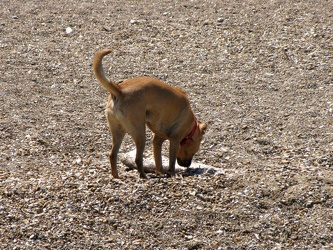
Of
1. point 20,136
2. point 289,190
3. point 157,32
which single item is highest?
point 157,32

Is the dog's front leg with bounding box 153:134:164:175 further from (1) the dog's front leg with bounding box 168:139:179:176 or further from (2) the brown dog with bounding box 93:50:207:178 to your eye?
(1) the dog's front leg with bounding box 168:139:179:176

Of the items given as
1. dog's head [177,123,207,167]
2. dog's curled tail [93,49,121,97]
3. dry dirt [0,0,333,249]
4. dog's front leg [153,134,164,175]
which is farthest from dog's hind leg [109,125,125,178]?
dog's head [177,123,207,167]

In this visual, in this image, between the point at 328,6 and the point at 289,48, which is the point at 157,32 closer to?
the point at 289,48

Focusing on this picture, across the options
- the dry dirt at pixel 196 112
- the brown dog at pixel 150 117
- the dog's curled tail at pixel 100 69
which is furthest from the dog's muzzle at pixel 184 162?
the dog's curled tail at pixel 100 69

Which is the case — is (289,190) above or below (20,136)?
below

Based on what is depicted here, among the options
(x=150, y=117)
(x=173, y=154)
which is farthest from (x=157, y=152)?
(x=150, y=117)

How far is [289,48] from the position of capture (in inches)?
478

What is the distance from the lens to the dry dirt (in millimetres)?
6113

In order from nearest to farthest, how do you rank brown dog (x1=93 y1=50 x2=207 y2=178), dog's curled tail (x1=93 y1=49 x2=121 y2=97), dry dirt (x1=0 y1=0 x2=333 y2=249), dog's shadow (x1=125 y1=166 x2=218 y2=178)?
dry dirt (x1=0 y1=0 x2=333 y2=249), dog's curled tail (x1=93 y1=49 x2=121 y2=97), brown dog (x1=93 y1=50 x2=207 y2=178), dog's shadow (x1=125 y1=166 x2=218 y2=178)

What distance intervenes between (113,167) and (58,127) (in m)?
2.15

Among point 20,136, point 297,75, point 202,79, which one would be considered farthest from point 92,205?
point 297,75

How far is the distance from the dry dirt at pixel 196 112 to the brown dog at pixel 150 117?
0.39 m

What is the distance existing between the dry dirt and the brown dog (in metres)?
0.39

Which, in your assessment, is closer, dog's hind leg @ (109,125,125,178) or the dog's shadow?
dog's hind leg @ (109,125,125,178)
